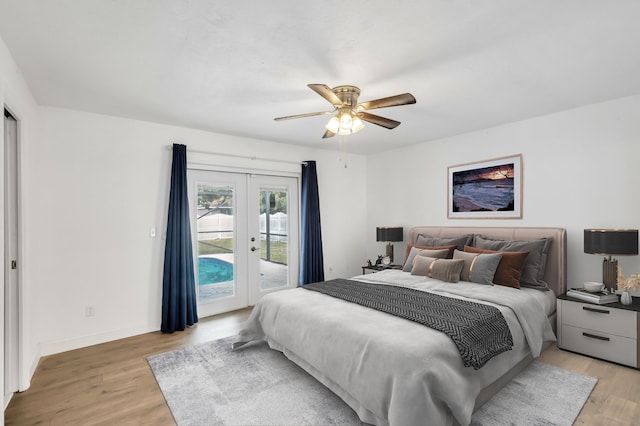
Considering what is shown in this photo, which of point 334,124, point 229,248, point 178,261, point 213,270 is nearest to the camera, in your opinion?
point 334,124

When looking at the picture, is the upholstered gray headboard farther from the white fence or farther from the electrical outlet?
the electrical outlet

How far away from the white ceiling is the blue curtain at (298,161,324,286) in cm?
173

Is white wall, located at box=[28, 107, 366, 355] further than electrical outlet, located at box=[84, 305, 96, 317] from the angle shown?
No

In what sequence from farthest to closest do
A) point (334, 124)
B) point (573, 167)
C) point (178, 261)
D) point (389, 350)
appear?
point (178, 261) → point (573, 167) → point (334, 124) → point (389, 350)

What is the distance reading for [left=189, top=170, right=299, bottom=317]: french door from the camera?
4.29 metres

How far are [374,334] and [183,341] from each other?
7.80 ft

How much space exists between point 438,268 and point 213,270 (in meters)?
2.92

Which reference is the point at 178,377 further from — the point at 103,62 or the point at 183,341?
the point at 103,62

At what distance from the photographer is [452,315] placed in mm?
2402

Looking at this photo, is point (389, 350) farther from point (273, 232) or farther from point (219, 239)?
point (273, 232)

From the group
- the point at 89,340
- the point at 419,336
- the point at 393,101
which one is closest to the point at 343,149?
the point at 393,101

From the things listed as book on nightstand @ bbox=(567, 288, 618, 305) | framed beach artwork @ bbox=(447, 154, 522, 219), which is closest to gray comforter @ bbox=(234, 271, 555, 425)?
book on nightstand @ bbox=(567, 288, 618, 305)

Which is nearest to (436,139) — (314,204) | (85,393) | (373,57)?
(314,204)

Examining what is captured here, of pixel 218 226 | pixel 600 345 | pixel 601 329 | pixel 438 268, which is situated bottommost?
pixel 600 345
